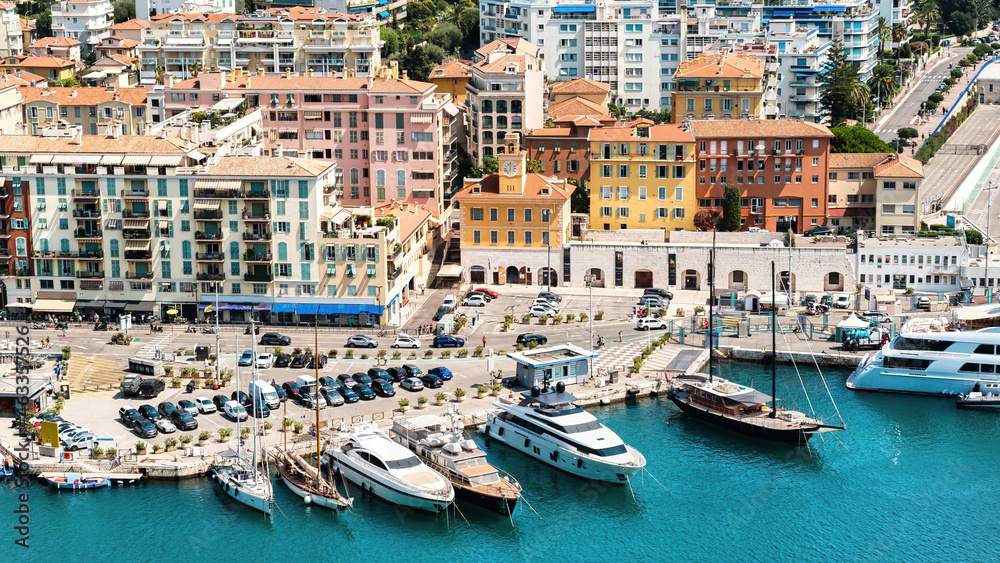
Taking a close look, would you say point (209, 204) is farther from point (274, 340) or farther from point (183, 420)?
point (183, 420)

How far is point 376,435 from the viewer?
288 feet

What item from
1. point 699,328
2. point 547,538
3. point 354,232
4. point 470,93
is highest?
point 470,93

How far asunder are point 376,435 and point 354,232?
28946 mm

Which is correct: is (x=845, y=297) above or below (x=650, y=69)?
below

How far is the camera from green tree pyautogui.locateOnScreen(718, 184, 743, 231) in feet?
424

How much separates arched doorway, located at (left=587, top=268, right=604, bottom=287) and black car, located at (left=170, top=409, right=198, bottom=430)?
41.5 meters

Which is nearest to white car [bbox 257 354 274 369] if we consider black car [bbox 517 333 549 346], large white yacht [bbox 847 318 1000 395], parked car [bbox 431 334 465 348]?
parked car [bbox 431 334 465 348]

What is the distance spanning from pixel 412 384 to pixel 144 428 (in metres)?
17.8

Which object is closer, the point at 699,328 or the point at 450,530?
the point at 450,530

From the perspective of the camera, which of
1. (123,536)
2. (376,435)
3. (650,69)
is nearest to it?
(123,536)

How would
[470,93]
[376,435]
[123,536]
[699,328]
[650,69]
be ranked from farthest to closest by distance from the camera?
[650,69], [470,93], [699,328], [376,435], [123,536]

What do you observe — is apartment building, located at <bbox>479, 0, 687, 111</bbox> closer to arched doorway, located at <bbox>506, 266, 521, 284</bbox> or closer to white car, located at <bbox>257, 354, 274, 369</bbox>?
arched doorway, located at <bbox>506, 266, 521, 284</bbox>

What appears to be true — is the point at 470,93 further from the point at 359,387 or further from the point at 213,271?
the point at 359,387

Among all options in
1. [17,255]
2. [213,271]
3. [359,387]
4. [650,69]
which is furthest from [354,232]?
[650,69]
